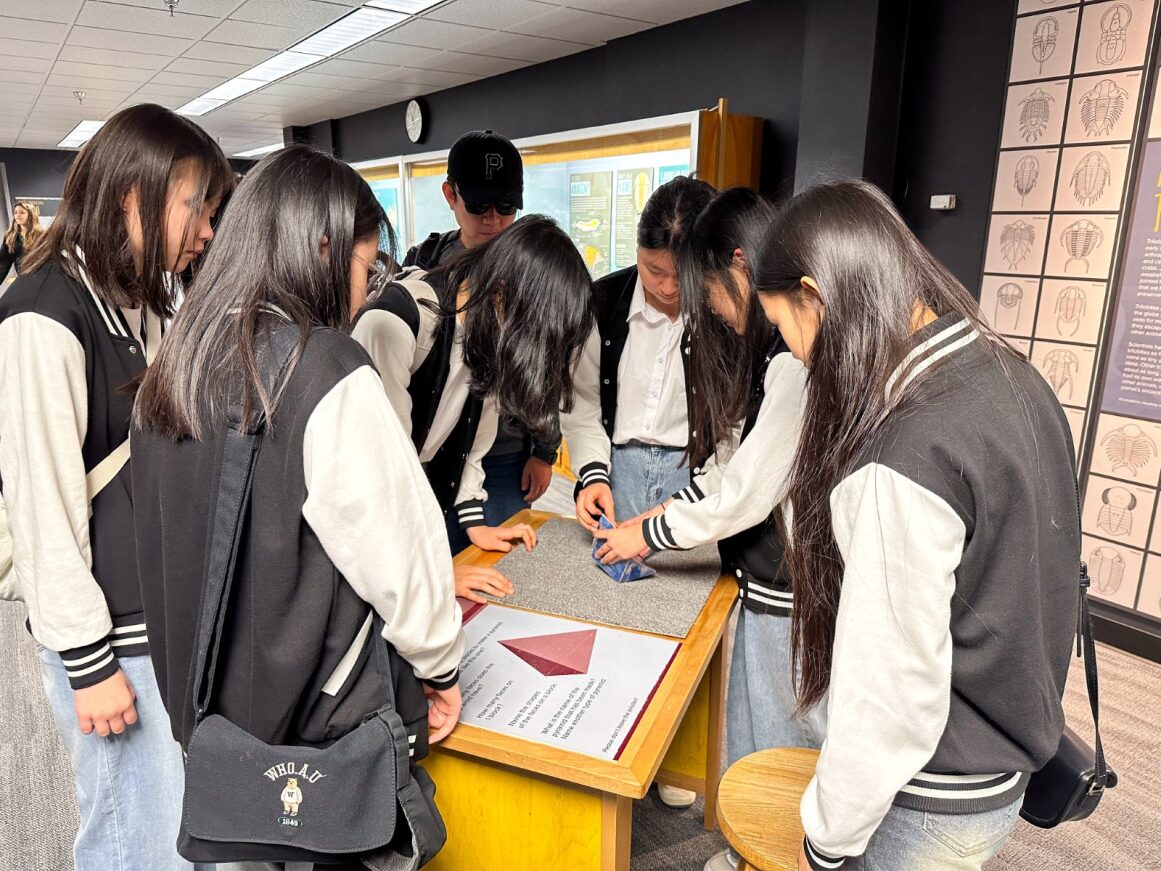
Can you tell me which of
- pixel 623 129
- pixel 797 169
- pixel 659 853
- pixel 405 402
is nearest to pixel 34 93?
pixel 623 129

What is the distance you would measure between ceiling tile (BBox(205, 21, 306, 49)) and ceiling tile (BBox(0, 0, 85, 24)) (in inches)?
27.5

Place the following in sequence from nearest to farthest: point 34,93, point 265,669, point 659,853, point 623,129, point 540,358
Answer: point 265,669 < point 540,358 < point 659,853 < point 623,129 < point 34,93

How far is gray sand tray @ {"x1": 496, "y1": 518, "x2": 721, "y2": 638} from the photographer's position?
1354 millimetres

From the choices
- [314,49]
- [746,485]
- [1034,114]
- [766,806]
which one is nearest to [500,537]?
[746,485]

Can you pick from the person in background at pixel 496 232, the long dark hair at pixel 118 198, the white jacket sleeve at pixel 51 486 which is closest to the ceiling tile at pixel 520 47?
the person in background at pixel 496 232

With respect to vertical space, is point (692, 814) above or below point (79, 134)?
below

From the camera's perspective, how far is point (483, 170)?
7.16 ft

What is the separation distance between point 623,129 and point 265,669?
12.3 ft

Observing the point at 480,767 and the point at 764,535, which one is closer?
the point at 480,767

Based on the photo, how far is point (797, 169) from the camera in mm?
3465

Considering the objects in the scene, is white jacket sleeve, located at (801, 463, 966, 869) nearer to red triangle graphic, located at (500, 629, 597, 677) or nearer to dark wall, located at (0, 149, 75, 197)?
red triangle graphic, located at (500, 629, 597, 677)

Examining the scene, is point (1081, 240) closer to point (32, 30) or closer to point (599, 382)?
point (599, 382)

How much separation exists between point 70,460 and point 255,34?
443 cm

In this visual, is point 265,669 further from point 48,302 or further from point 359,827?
point 48,302
